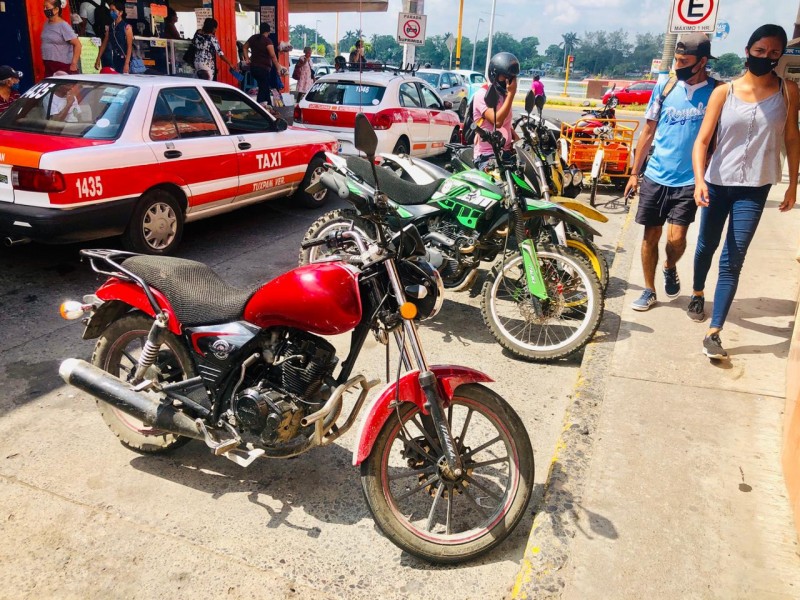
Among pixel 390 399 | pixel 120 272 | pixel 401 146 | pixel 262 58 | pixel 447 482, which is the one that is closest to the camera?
pixel 390 399

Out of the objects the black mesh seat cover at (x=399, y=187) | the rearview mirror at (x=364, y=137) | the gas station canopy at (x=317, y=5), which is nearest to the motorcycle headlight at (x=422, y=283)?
the rearview mirror at (x=364, y=137)

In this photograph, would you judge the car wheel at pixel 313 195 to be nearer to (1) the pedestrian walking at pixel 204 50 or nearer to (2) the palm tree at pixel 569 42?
(1) the pedestrian walking at pixel 204 50

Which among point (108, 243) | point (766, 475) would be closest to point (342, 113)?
point (108, 243)

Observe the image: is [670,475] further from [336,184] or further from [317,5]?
[317,5]

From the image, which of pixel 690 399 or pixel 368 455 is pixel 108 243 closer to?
pixel 368 455

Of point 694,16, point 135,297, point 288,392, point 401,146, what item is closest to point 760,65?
point 288,392

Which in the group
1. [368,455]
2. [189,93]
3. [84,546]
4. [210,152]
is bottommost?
[84,546]

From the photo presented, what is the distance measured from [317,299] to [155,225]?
4156 millimetres

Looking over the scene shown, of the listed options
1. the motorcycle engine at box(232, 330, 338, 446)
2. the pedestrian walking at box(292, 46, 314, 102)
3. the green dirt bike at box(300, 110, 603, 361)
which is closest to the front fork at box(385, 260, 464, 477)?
the motorcycle engine at box(232, 330, 338, 446)

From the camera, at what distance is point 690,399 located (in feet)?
13.4

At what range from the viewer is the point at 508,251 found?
530 cm

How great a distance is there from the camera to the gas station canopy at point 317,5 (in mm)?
21281

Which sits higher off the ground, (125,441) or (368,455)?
(368,455)

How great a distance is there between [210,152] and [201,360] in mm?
4291
